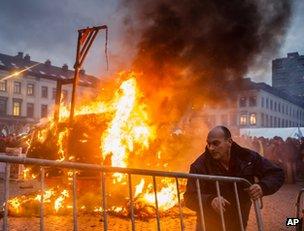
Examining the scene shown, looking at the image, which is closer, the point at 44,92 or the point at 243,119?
the point at 44,92

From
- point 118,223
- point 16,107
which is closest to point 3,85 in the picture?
point 16,107

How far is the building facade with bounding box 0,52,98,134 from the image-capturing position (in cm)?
5200

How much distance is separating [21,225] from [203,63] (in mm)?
8089

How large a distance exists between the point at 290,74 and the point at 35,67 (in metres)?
41.4

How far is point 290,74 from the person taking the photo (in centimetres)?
6938

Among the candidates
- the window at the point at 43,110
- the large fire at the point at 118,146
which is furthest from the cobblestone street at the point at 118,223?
the window at the point at 43,110

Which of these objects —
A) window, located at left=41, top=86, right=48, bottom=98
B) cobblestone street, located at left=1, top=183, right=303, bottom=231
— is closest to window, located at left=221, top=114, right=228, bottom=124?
window, located at left=41, top=86, right=48, bottom=98

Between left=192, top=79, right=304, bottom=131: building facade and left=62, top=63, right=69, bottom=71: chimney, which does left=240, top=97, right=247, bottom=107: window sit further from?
left=62, top=63, right=69, bottom=71: chimney

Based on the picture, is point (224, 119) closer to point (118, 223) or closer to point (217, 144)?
point (118, 223)

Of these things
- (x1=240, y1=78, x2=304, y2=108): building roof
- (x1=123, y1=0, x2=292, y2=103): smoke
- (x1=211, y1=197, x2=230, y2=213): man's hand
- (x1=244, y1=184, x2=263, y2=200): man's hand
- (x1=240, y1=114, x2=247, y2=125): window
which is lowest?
(x1=211, y1=197, x2=230, y2=213): man's hand

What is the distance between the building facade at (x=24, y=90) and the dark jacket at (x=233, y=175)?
4587 cm

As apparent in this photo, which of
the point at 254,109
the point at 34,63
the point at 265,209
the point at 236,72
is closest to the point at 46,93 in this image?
the point at 34,63

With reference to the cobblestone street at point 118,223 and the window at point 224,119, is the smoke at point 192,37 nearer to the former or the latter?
the cobblestone street at point 118,223

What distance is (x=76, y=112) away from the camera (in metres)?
12.5
